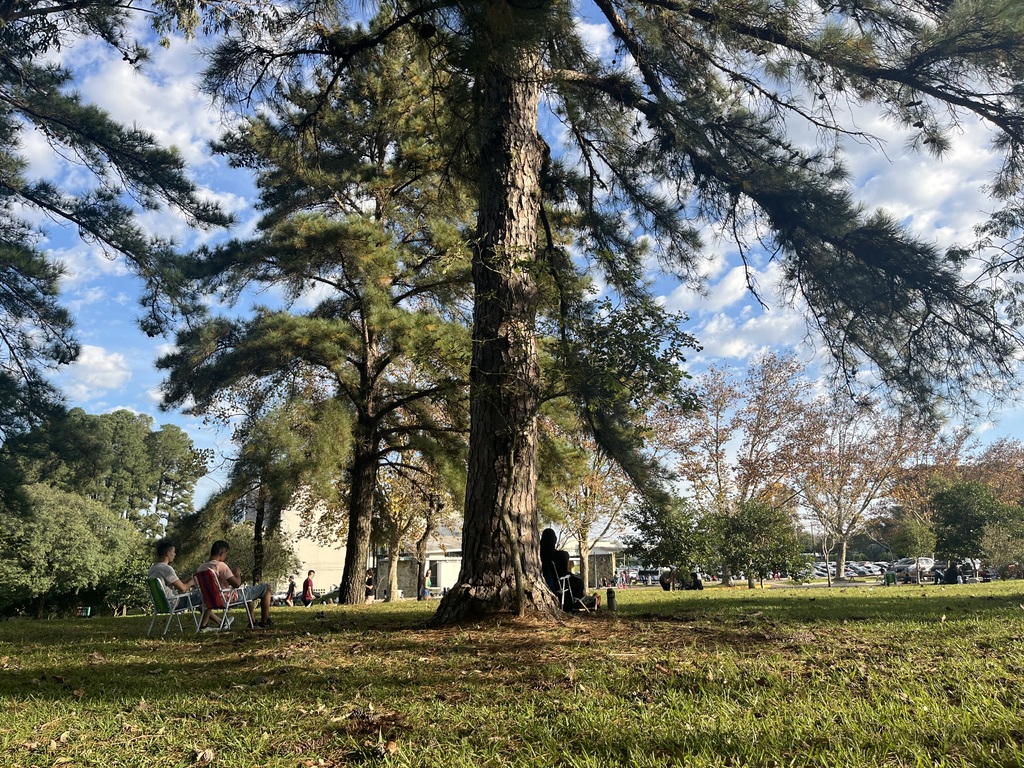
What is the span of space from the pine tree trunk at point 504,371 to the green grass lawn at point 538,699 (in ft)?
1.99

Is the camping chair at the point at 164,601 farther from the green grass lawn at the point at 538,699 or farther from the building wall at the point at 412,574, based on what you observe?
the building wall at the point at 412,574

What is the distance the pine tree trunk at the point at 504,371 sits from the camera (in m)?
5.76

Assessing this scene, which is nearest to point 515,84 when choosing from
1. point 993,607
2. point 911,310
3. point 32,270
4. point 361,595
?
point 911,310

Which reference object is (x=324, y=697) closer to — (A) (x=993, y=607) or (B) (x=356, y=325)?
(A) (x=993, y=607)

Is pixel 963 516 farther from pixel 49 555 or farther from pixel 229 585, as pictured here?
pixel 49 555

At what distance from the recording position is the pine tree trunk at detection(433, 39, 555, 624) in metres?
5.76

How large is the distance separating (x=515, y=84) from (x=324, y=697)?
239 inches

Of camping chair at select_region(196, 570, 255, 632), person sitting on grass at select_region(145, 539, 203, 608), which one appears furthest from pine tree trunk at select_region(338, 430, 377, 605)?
camping chair at select_region(196, 570, 255, 632)

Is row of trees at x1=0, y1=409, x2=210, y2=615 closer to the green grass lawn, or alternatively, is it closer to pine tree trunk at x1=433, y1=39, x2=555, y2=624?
the green grass lawn

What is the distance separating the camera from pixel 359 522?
44.8 feet

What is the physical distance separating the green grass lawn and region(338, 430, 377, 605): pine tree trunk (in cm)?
831

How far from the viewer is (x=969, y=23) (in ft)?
17.2

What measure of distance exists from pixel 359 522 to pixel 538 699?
11.1 meters

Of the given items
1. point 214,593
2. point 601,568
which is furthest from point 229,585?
point 601,568
